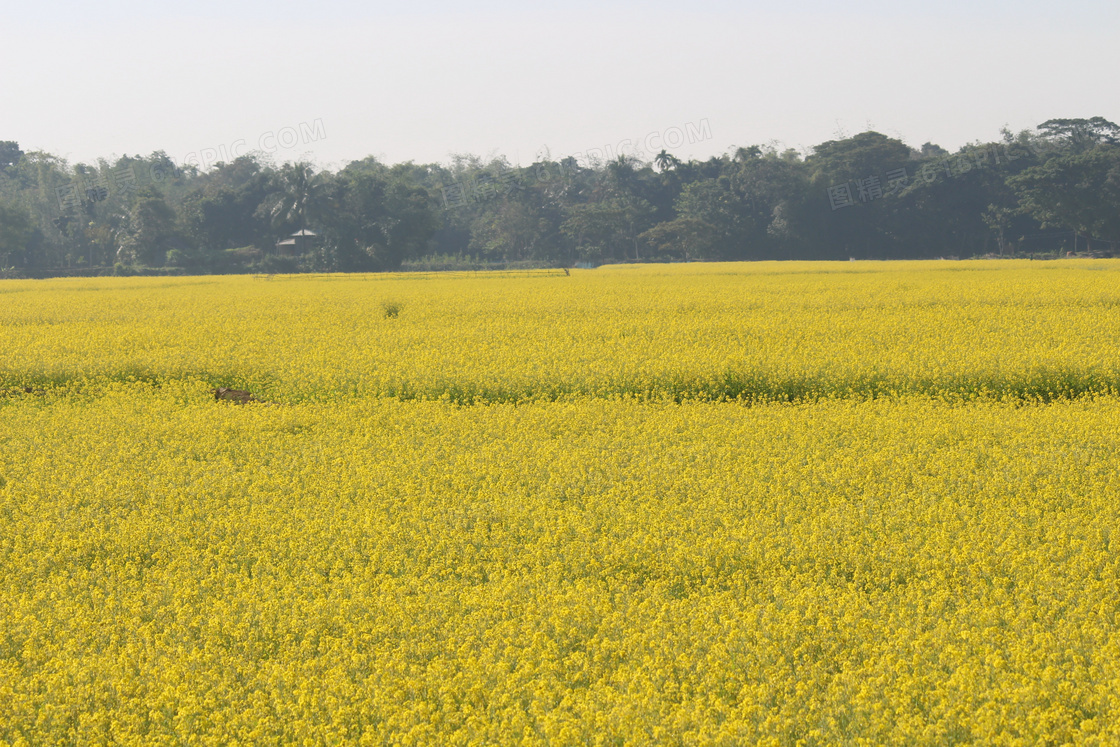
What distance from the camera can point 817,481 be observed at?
6664 millimetres

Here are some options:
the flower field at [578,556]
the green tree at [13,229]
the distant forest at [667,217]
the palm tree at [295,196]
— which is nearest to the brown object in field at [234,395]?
the flower field at [578,556]

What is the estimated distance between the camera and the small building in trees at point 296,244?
62938 mm

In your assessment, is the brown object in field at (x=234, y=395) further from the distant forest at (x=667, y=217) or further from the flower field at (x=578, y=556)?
the distant forest at (x=667, y=217)

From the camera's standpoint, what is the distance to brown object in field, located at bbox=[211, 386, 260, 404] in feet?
40.4

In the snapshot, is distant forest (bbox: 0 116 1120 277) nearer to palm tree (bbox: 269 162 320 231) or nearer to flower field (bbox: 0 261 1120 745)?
palm tree (bbox: 269 162 320 231)

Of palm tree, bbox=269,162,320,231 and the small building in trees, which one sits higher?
palm tree, bbox=269,162,320,231

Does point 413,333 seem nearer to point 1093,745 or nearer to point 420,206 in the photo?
point 1093,745

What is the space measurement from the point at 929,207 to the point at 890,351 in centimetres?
5255

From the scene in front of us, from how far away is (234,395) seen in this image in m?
12.4

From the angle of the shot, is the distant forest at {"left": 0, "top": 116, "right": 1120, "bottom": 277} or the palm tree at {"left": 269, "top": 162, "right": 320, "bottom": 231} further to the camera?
the palm tree at {"left": 269, "top": 162, "right": 320, "bottom": 231}

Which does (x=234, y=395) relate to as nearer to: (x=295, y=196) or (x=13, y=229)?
(x=295, y=196)

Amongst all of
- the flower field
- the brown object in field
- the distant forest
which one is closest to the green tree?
the distant forest

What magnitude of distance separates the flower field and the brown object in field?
37cm

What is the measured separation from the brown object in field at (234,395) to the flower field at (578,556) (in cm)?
37
